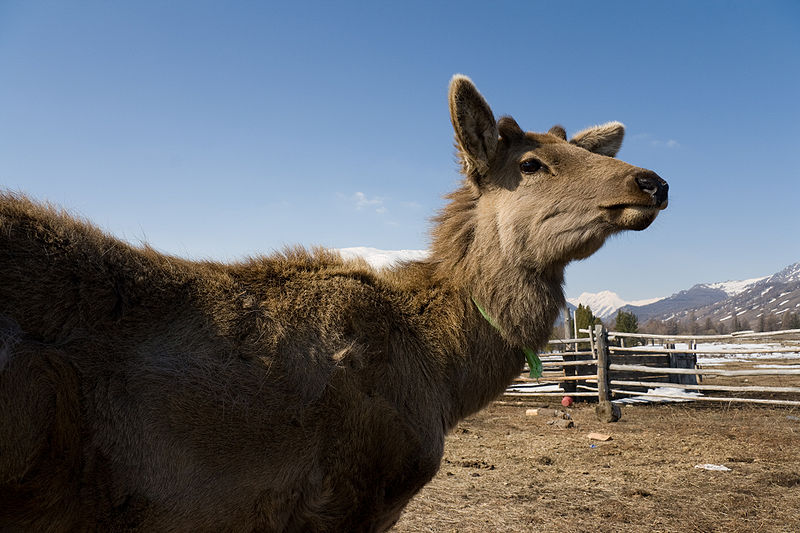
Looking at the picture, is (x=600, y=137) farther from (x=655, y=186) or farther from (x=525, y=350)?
(x=525, y=350)

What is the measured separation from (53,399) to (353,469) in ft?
4.42

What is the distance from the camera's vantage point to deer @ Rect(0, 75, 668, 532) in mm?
2199

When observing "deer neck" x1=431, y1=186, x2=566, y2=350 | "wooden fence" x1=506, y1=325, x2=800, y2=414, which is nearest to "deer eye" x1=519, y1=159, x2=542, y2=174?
"deer neck" x1=431, y1=186, x2=566, y2=350

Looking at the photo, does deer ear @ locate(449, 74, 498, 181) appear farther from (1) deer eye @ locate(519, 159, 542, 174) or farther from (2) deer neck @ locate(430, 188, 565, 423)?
(2) deer neck @ locate(430, 188, 565, 423)

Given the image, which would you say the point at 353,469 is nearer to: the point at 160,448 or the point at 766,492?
the point at 160,448

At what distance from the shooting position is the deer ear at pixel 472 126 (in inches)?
142

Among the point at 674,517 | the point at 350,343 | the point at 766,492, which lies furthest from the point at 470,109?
the point at 766,492

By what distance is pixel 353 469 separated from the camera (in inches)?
104

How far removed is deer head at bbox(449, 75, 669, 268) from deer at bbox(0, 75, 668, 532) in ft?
0.05

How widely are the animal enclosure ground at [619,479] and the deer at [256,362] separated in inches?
141

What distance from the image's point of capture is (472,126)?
3.76m

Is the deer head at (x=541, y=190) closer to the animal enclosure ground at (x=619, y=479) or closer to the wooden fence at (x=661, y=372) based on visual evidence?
the animal enclosure ground at (x=619, y=479)

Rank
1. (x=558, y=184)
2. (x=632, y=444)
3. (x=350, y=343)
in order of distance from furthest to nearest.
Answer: (x=632, y=444), (x=558, y=184), (x=350, y=343)

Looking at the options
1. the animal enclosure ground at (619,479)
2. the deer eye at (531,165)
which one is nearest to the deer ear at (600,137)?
the deer eye at (531,165)
